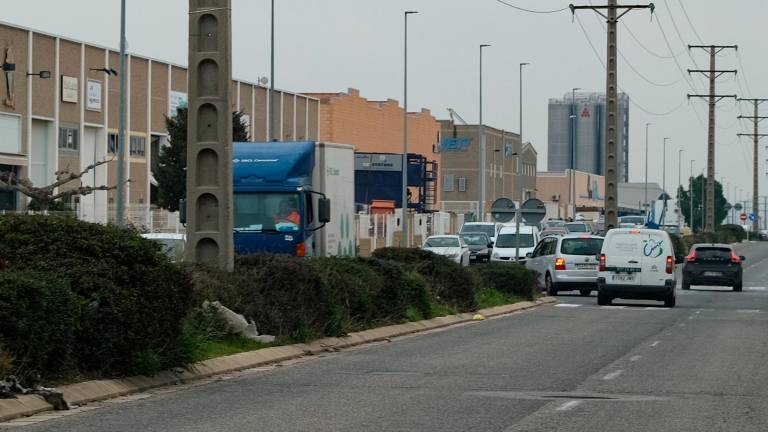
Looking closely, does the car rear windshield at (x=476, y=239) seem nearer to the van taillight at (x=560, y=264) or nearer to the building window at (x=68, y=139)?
the building window at (x=68, y=139)

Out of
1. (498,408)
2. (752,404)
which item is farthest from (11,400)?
(752,404)

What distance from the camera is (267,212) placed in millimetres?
30812

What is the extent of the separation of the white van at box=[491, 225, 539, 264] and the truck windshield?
25.8m

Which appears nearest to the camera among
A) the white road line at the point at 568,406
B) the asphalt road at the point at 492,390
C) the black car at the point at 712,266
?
the asphalt road at the point at 492,390

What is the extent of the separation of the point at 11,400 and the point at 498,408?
4.43m

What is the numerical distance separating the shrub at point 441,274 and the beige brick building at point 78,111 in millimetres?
28333

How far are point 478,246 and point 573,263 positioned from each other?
20.7 meters

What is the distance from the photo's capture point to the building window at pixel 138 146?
230ft

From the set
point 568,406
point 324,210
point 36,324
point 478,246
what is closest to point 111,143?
point 478,246

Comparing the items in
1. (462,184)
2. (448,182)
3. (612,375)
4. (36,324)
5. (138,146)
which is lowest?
(612,375)

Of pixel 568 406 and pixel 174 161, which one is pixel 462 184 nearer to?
pixel 174 161

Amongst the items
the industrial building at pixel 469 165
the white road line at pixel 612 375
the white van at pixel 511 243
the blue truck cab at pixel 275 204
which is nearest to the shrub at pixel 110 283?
the white road line at pixel 612 375

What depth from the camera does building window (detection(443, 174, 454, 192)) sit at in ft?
424

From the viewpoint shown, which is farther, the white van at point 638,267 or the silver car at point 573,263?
the silver car at point 573,263
